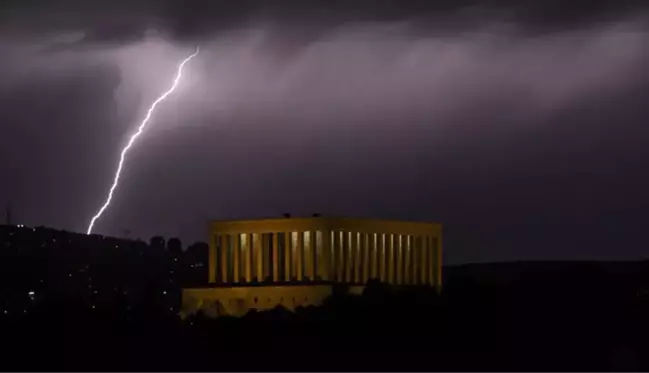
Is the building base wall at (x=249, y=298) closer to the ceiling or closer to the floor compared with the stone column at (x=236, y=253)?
closer to the floor

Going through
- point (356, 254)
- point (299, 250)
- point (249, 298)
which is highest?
point (299, 250)

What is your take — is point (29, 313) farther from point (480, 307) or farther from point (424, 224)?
point (424, 224)

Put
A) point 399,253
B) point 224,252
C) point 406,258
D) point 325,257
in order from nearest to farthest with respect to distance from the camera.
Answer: point 325,257 → point 406,258 → point 399,253 → point 224,252

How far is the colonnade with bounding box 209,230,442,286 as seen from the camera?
434ft

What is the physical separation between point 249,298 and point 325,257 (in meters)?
6.03

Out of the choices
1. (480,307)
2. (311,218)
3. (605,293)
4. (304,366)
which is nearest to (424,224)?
(311,218)

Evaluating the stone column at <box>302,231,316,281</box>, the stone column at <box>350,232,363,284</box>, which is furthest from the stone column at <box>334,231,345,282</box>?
the stone column at <box>302,231,316,281</box>

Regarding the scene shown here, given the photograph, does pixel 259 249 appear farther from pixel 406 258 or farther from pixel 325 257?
pixel 406 258

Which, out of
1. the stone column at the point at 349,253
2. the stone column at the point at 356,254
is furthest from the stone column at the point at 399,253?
the stone column at the point at 349,253

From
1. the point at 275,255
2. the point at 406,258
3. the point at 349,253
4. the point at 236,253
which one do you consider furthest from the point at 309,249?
the point at 406,258

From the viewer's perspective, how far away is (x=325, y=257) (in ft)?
433

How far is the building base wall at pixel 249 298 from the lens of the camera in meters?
124

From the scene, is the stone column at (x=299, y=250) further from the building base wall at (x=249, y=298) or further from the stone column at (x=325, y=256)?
the building base wall at (x=249, y=298)

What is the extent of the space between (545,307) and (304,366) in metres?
15.9
